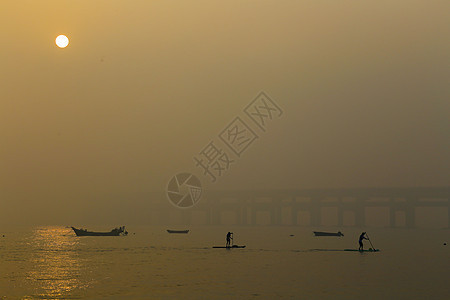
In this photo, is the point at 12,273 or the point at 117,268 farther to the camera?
the point at 117,268

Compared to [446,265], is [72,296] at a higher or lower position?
lower

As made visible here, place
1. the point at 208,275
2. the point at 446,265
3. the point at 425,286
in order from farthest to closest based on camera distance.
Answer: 1. the point at 446,265
2. the point at 208,275
3. the point at 425,286

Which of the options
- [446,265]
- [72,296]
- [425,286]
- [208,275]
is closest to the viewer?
[72,296]

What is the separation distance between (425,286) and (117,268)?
85.1 feet

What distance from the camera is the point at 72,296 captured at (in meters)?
37.7

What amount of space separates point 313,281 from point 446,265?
2448 cm

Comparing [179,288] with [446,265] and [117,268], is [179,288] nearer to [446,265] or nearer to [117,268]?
[117,268]

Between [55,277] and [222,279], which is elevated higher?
[222,279]

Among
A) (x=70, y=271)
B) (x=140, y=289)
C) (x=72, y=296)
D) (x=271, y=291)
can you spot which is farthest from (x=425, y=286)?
(x=70, y=271)

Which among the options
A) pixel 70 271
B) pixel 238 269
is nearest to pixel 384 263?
pixel 238 269

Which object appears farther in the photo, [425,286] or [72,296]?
[425,286]

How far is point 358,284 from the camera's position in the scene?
148 ft

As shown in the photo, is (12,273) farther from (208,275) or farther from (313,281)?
(313,281)

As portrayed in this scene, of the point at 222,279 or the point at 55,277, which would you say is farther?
the point at 55,277
